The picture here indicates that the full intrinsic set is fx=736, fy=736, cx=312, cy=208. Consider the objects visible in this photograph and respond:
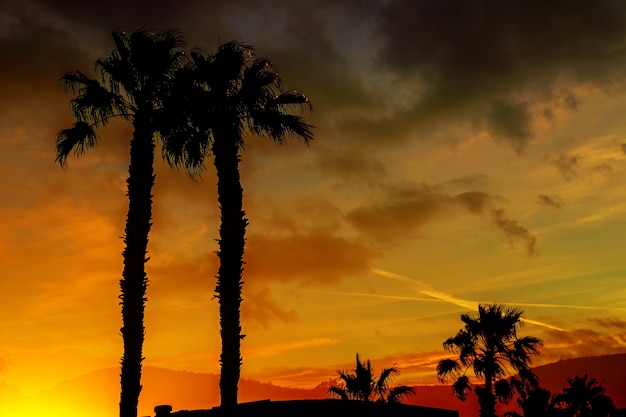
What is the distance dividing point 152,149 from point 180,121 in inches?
67.1

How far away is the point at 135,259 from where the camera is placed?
2625 centimetres

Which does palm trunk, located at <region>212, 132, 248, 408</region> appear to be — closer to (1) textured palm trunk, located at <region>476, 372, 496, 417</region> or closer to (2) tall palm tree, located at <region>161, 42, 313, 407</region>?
(2) tall palm tree, located at <region>161, 42, 313, 407</region>

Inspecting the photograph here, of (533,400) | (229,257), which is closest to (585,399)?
(533,400)

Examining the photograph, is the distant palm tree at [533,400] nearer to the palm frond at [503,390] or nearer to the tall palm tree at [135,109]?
the palm frond at [503,390]

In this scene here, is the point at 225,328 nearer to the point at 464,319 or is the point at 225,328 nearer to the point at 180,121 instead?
the point at 180,121

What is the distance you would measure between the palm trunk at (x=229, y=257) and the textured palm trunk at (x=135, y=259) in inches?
103

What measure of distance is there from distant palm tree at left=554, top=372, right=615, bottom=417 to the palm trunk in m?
31.2

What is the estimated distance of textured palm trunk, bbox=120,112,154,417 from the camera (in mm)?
25375

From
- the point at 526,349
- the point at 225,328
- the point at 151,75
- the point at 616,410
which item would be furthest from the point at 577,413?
the point at 151,75

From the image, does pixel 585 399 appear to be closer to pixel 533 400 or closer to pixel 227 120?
pixel 533 400

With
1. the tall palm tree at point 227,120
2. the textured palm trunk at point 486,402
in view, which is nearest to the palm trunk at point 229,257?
the tall palm tree at point 227,120

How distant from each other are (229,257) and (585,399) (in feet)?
112

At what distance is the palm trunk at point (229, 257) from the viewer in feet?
83.5

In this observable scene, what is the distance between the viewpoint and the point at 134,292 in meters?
25.9
